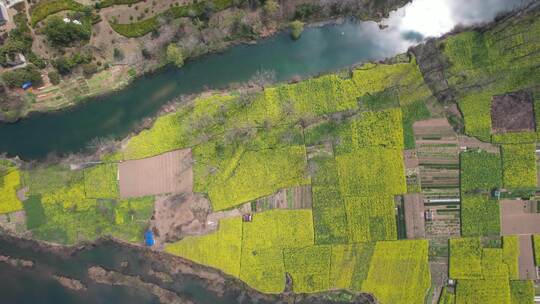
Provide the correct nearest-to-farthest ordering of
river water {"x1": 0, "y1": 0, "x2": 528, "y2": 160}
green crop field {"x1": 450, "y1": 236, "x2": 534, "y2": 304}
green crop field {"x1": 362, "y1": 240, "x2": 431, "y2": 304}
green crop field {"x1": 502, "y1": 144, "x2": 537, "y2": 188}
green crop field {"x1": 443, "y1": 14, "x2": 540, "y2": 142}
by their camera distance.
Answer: green crop field {"x1": 443, "y1": 14, "x2": 540, "y2": 142}
green crop field {"x1": 502, "y1": 144, "x2": 537, "y2": 188}
green crop field {"x1": 450, "y1": 236, "x2": 534, "y2": 304}
green crop field {"x1": 362, "y1": 240, "x2": 431, "y2": 304}
river water {"x1": 0, "y1": 0, "x2": 528, "y2": 160}

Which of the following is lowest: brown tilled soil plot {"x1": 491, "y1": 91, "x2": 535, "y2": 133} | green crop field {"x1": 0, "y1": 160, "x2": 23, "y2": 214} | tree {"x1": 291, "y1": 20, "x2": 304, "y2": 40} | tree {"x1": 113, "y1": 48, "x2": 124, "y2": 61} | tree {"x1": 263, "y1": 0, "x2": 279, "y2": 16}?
green crop field {"x1": 0, "y1": 160, "x2": 23, "y2": 214}

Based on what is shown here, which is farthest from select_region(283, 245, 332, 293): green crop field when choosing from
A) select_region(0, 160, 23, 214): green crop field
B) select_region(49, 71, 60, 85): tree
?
select_region(49, 71, 60, 85): tree

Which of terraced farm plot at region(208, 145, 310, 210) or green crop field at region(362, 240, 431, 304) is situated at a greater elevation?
terraced farm plot at region(208, 145, 310, 210)

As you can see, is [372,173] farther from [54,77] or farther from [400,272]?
[54,77]

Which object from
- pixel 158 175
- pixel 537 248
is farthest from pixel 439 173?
pixel 158 175

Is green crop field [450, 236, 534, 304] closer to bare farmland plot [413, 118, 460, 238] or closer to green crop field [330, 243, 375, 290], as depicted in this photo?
bare farmland plot [413, 118, 460, 238]

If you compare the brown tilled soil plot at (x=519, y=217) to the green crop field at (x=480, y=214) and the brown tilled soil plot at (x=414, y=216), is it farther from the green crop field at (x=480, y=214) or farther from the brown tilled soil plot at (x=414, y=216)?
the brown tilled soil plot at (x=414, y=216)
